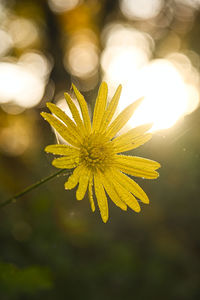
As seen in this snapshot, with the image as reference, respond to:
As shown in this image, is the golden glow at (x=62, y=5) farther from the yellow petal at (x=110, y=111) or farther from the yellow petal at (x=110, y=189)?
the yellow petal at (x=110, y=189)

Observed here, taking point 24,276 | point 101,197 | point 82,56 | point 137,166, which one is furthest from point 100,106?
point 82,56

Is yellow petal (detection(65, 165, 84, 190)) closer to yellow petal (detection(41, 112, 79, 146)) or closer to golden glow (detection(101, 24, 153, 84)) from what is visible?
yellow petal (detection(41, 112, 79, 146))

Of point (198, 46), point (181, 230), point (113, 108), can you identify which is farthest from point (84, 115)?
point (198, 46)

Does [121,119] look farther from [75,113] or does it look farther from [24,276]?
[24,276]

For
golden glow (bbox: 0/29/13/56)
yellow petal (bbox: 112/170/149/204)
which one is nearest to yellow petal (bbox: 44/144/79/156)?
yellow petal (bbox: 112/170/149/204)

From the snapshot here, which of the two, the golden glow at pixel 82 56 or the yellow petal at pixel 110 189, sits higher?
the golden glow at pixel 82 56

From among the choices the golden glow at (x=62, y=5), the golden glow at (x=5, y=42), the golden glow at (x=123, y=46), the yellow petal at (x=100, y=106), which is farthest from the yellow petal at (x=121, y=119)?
the golden glow at (x=123, y=46)
